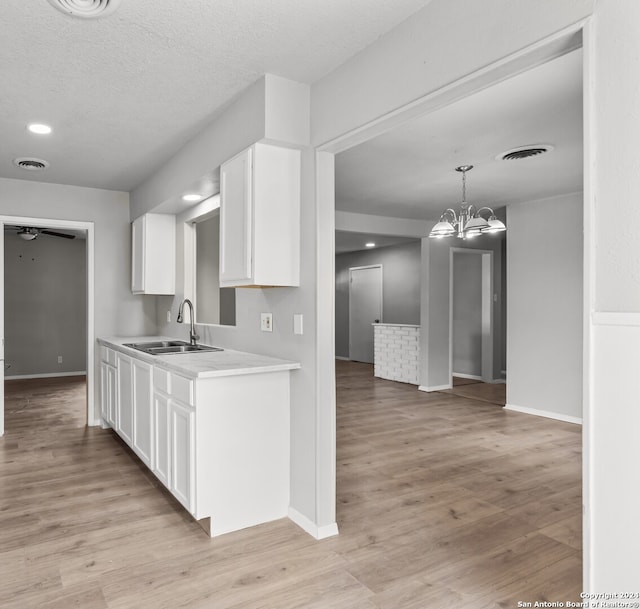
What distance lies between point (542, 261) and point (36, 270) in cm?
739

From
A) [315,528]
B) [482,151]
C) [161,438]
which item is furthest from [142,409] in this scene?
[482,151]

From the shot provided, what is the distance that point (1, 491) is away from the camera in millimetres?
3182

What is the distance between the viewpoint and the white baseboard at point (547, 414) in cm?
508

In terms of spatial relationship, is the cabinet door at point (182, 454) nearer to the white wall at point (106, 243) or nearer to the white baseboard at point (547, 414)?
the white wall at point (106, 243)

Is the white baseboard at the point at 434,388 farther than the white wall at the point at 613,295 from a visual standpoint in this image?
Yes

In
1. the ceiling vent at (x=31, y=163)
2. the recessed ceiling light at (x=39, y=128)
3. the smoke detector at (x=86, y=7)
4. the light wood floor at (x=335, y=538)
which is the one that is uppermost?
the recessed ceiling light at (x=39, y=128)

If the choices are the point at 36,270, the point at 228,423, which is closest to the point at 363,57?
the point at 228,423

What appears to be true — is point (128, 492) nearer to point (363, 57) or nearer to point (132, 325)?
point (132, 325)

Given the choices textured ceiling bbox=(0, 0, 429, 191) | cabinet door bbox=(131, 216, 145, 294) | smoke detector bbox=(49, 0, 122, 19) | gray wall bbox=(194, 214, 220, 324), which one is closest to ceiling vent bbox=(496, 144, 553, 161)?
textured ceiling bbox=(0, 0, 429, 191)

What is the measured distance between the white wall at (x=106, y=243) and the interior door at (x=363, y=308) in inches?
212

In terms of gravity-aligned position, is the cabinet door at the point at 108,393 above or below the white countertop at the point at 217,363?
below

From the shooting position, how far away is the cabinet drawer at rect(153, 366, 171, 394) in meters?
2.88

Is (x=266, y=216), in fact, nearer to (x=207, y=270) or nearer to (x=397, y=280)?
(x=207, y=270)

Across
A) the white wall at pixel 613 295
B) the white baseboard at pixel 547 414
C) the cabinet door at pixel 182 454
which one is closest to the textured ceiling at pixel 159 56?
the white wall at pixel 613 295
